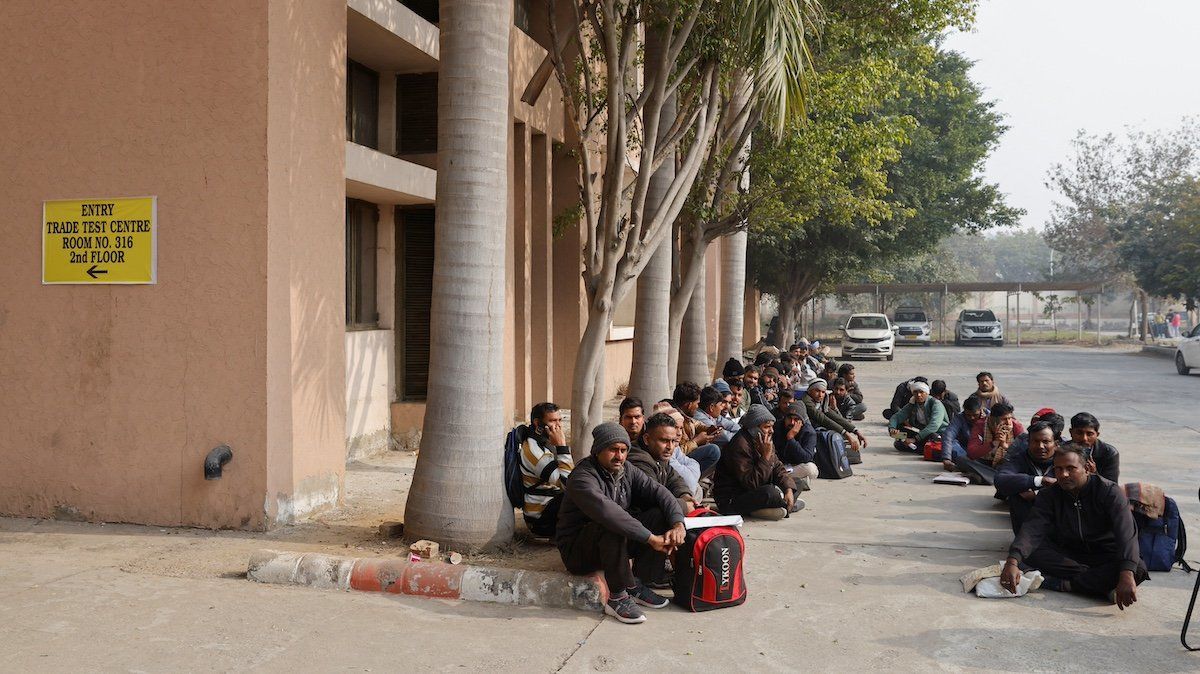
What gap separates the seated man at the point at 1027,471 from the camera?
794 centimetres

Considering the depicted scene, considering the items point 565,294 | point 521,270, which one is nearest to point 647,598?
point 521,270

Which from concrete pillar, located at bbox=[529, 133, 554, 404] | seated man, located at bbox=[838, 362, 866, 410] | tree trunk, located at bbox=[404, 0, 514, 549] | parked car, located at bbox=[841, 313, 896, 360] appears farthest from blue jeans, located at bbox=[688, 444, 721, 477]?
parked car, located at bbox=[841, 313, 896, 360]

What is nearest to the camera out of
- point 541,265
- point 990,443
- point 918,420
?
point 990,443

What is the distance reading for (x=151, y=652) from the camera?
532cm

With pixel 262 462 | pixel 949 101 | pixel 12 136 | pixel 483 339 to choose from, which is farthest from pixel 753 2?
pixel 949 101

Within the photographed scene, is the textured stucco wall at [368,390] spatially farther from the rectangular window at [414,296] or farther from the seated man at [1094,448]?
the seated man at [1094,448]

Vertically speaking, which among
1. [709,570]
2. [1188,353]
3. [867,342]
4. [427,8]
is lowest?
[709,570]

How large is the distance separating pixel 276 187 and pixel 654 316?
551 centimetres

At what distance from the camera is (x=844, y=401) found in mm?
15797

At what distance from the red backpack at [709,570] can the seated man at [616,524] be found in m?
0.16

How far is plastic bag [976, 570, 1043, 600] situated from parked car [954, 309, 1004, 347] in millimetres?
40313

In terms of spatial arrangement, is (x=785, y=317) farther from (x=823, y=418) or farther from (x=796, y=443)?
(x=796, y=443)

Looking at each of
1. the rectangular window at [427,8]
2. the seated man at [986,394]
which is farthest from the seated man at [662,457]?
the rectangular window at [427,8]

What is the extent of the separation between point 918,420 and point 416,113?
7.57m
